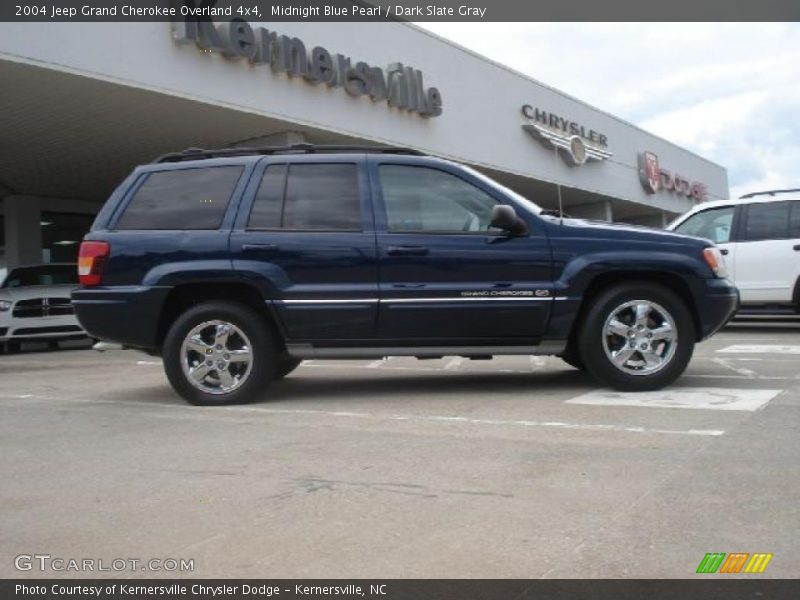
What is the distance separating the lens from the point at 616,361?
19.8 ft

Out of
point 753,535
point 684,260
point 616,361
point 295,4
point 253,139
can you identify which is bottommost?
point 753,535

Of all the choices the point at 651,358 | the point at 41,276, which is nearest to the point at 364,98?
the point at 41,276

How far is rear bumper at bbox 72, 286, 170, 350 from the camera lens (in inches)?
239

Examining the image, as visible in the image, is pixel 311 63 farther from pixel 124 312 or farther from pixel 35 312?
pixel 124 312

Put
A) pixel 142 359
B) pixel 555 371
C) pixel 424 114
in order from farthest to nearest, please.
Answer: pixel 424 114 < pixel 142 359 < pixel 555 371

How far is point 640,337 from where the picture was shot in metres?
6.05

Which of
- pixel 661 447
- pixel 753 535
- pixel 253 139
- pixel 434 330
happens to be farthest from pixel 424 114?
pixel 753 535

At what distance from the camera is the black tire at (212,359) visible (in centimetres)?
605

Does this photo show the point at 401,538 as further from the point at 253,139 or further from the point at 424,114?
the point at 424,114

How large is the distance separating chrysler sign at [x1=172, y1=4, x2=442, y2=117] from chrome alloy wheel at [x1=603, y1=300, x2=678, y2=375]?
10.8 meters

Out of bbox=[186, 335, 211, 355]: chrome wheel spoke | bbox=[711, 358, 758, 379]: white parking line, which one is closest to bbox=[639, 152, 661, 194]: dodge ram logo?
bbox=[711, 358, 758, 379]: white parking line

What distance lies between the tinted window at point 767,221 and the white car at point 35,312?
10.8 m

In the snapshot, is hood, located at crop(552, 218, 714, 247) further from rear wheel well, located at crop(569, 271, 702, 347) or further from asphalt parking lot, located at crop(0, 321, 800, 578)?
asphalt parking lot, located at crop(0, 321, 800, 578)
